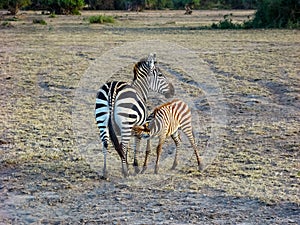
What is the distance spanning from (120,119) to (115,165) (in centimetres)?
92

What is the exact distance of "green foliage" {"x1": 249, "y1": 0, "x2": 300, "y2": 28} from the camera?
33125mm

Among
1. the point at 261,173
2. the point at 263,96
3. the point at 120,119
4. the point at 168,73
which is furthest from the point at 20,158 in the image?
the point at 168,73

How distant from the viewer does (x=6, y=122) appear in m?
9.86

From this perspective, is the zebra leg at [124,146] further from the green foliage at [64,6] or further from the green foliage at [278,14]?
the green foliage at [64,6]

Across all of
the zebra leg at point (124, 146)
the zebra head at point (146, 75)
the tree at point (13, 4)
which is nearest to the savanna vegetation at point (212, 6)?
the tree at point (13, 4)

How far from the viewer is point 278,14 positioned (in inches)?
1334

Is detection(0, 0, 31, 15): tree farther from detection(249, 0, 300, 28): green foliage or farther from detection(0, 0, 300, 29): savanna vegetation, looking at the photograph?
detection(249, 0, 300, 28): green foliage

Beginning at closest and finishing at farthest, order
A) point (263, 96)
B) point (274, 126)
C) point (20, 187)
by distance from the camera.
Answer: point (20, 187) < point (274, 126) < point (263, 96)

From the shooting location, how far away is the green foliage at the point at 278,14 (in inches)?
1304

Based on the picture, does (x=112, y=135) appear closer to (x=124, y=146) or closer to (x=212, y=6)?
(x=124, y=146)

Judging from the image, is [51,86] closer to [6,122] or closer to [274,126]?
[6,122]

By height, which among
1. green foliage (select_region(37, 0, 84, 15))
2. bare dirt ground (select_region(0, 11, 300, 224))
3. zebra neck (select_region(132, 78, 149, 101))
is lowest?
bare dirt ground (select_region(0, 11, 300, 224))

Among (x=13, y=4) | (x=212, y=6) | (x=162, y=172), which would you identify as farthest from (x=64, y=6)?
(x=162, y=172)

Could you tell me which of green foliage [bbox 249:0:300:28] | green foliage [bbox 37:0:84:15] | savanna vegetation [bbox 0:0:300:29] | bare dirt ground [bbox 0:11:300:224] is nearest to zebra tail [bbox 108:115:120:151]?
bare dirt ground [bbox 0:11:300:224]
